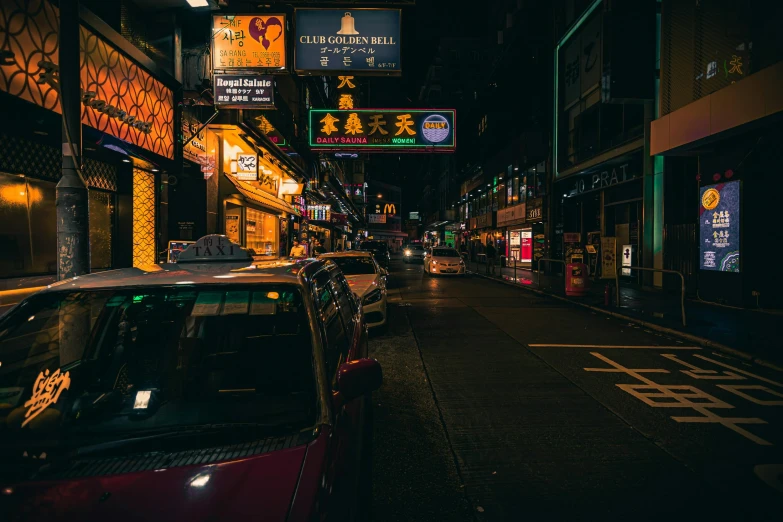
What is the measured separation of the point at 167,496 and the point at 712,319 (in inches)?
464

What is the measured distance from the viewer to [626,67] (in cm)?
1480

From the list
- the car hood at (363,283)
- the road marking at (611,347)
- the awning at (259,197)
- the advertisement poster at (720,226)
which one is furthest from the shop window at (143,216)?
the advertisement poster at (720,226)

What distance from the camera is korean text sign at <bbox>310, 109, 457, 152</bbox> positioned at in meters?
17.0

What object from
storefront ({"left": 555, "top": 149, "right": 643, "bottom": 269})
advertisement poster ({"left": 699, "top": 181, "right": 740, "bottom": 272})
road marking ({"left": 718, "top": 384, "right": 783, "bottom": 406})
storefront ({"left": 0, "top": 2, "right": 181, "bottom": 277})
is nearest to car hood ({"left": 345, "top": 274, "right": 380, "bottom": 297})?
storefront ({"left": 0, "top": 2, "right": 181, "bottom": 277})

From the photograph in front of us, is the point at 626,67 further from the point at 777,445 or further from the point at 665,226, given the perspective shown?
the point at 777,445

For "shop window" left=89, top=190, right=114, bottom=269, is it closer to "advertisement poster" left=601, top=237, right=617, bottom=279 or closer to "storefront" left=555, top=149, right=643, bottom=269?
"storefront" left=555, top=149, right=643, bottom=269

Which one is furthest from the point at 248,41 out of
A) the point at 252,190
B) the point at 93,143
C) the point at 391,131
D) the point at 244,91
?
the point at 252,190

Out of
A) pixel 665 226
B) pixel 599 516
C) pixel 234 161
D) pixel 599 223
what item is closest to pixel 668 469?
pixel 599 516

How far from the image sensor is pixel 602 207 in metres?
20.6

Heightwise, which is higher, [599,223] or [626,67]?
[626,67]

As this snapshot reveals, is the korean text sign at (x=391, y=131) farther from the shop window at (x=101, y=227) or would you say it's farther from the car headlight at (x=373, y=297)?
the car headlight at (x=373, y=297)

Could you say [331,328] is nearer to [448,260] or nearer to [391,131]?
[391,131]

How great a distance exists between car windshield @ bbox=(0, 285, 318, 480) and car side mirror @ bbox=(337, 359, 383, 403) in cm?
14

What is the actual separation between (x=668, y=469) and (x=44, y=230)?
10.3m
